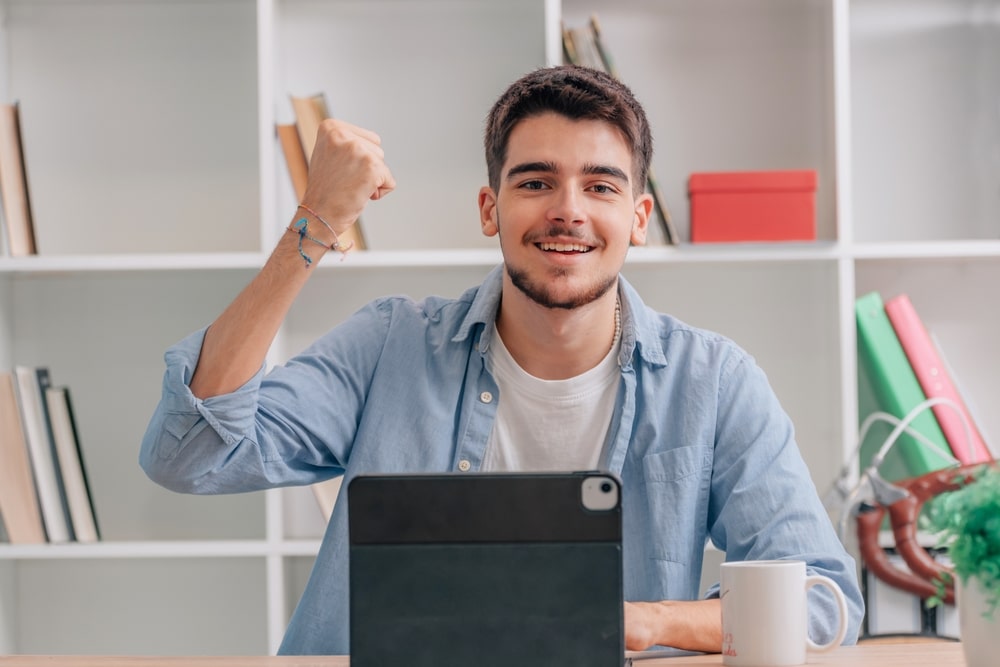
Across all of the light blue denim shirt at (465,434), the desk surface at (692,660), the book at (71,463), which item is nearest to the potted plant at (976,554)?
the desk surface at (692,660)

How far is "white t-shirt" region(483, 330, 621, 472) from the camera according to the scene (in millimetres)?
1433

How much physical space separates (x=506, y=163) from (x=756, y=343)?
99cm

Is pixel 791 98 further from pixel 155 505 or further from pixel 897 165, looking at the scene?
pixel 155 505

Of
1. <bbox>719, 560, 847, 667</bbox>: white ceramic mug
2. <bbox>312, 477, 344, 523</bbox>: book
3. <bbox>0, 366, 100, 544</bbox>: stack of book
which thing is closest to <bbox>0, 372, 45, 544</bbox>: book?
<bbox>0, 366, 100, 544</bbox>: stack of book

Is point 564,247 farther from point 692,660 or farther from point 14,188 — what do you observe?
point 14,188

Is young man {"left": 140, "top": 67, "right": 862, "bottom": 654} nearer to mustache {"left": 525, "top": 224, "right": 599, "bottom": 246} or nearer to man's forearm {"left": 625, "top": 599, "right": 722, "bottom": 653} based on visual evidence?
mustache {"left": 525, "top": 224, "right": 599, "bottom": 246}

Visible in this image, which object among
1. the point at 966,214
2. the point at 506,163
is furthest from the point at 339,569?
the point at 966,214

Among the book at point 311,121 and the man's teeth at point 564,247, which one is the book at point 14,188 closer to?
the book at point 311,121

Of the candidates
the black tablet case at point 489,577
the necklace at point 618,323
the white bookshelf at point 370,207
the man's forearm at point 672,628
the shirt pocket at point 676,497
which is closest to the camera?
the black tablet case at point 489,577

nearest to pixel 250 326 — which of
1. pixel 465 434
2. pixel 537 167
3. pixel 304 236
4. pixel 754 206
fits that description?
pixel 304 236

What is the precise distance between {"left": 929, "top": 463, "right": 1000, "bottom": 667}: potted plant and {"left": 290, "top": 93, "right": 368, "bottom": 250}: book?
1384mm

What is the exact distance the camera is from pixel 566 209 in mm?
1400

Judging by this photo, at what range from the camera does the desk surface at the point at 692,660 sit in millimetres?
934

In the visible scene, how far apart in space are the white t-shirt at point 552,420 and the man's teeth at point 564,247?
0.17 meters
